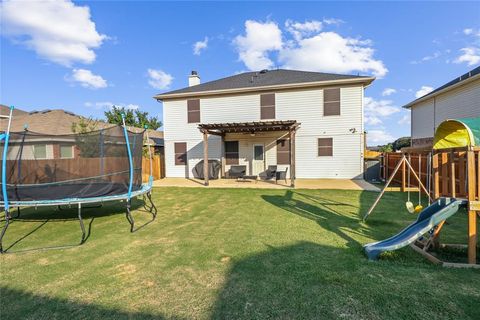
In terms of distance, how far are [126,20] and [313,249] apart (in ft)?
43.9

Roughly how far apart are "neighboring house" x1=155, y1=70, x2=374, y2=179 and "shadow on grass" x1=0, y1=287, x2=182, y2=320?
951 centimetres

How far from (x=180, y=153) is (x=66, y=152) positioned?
10085 millimetres

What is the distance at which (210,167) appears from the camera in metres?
13.8

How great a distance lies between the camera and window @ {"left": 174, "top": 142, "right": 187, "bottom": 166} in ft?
50.1

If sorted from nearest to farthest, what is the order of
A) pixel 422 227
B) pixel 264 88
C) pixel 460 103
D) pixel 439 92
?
pixel 422 227
pixel 460 103
pixel 264 88
pixel 439 92

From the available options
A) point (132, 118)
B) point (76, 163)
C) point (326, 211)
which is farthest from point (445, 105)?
point (132, 118)

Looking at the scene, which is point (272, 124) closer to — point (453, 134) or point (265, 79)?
point (265, 79)

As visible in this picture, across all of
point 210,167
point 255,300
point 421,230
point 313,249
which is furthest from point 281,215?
point 210,167

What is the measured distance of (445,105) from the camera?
1362 centimetres

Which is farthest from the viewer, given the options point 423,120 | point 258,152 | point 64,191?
point 423,120

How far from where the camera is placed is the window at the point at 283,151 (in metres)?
13.7

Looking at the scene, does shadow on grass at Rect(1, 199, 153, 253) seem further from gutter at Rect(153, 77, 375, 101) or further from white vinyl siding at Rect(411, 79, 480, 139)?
white vinyl siding at Rect(411, 79, 480, 139)

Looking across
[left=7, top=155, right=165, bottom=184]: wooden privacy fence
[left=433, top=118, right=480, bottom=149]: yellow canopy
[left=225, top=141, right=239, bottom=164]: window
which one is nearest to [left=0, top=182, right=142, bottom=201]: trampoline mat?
[left=7, top=155, right=165, bottom=184]: wooden privacy fence

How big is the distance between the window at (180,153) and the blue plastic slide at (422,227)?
12947 mm
